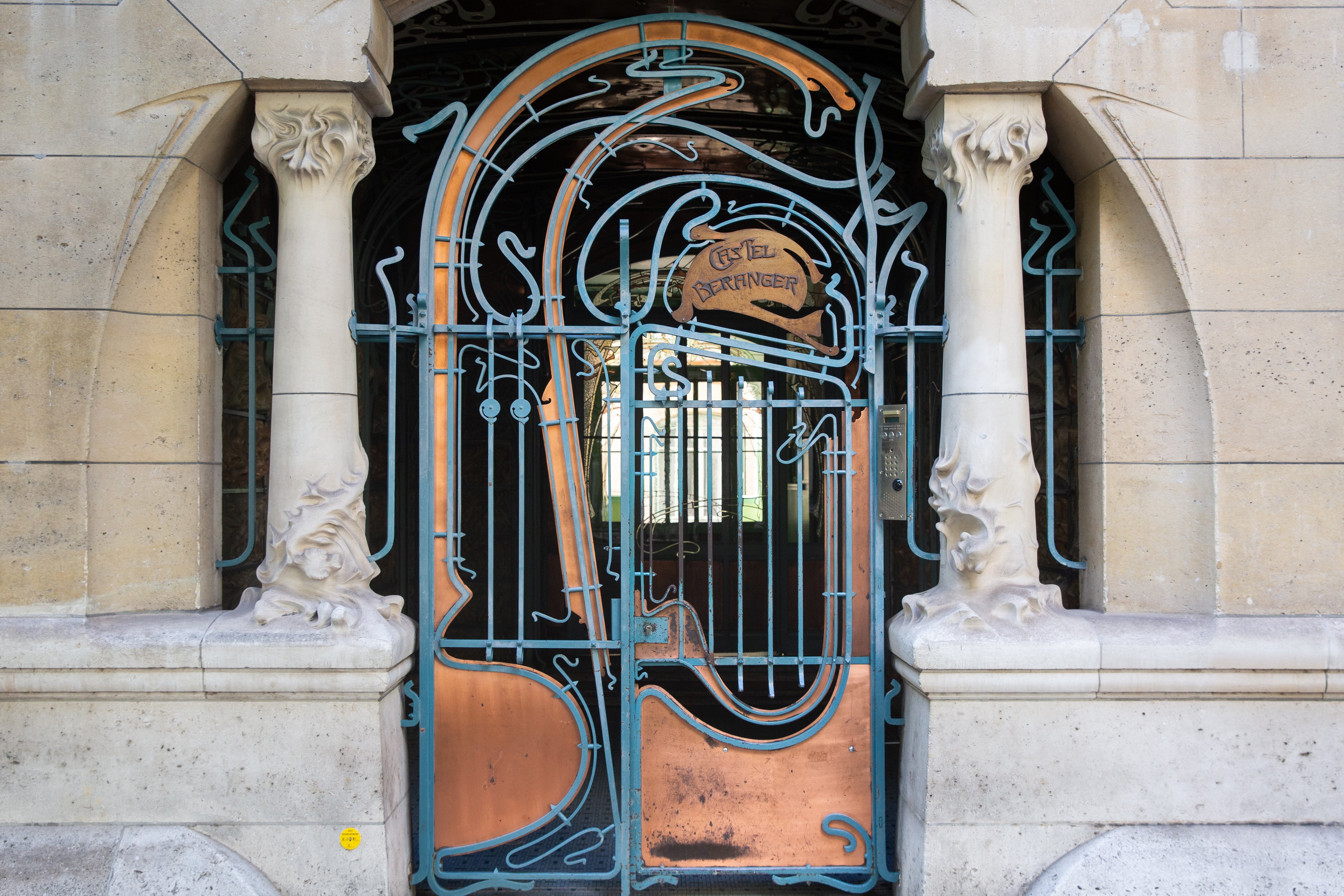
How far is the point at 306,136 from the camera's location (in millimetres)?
3764

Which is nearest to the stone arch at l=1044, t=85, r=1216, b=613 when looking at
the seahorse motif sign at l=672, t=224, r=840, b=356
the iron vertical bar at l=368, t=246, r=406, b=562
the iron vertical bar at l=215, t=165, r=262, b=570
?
the seahorse motif sign at l=672, t=224, r=840, b=356

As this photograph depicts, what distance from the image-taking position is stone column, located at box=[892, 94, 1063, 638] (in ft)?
12.0

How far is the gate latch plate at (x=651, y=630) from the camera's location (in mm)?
3984

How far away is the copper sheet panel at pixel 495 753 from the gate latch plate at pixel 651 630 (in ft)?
1.56

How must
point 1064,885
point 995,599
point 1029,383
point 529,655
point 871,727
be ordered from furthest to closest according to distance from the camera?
point 529,655 → point 1029,383 → point 871,727 → point 995,599 → point 1064,885

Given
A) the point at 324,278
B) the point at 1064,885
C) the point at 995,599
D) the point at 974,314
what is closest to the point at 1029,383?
the point at 974,314

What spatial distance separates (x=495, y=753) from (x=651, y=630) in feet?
2.95

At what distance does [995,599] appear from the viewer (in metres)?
3.66

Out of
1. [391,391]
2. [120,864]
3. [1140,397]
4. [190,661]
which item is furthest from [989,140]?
[120,864]

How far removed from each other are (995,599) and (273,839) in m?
3.18

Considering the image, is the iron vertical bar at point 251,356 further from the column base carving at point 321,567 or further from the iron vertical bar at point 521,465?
the iron vertical bar at point 521,465

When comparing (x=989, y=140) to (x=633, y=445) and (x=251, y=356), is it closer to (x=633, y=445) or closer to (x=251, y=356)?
(x=633, y=445)

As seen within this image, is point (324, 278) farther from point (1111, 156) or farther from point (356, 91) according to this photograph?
point (1111, 156)

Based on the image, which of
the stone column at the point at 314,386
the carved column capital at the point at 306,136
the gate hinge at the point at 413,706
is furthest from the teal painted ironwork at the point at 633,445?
the carved column capital at the point at 306,136
